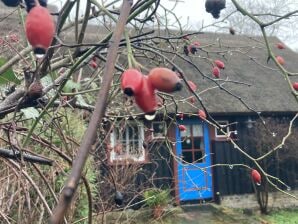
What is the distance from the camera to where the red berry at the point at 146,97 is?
23.3 inches

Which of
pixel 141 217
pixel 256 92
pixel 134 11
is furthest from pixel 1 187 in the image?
pixel 256 92

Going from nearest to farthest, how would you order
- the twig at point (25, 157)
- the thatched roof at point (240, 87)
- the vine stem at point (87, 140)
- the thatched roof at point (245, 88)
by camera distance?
the vine stem at point (87, 140), the twig at point (25, 157), the thatched roof at point (240, 87), the thatched roof at point (245, 88)

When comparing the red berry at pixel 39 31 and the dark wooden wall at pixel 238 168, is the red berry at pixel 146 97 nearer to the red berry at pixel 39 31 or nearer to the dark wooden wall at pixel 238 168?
the red berry at pixel 39 31

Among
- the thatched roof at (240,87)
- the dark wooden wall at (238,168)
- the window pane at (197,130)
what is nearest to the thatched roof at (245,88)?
the thatched roof at (240,87)

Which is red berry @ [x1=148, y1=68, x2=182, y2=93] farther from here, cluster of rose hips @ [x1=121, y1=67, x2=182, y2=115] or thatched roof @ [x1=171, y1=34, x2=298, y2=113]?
thatched roof @ [x1=171, y1=34, x2=298, y2=113]

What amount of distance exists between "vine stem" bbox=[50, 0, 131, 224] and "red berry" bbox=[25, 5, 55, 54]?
5.4 inches

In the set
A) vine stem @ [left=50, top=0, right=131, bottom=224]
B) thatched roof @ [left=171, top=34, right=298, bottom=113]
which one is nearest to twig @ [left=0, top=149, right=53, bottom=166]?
vine stem @ [left=50, top=0, right=131, bottom=224]

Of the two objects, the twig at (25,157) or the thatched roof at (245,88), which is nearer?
the twig at (25,157)

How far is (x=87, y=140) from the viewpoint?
0.47 meters

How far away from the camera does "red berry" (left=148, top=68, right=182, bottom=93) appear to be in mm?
607

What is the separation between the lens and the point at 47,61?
53.1 inches

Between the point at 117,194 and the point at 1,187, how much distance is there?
1568mm

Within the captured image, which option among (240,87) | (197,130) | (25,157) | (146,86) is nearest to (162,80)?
(146,86)

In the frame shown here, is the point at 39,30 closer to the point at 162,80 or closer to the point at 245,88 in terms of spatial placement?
the point at 162,80
